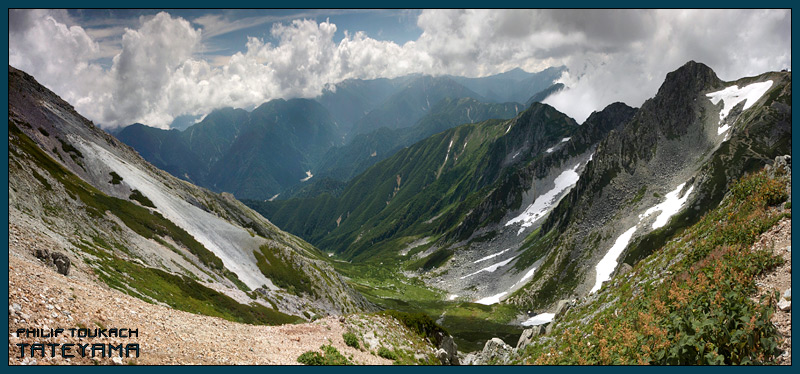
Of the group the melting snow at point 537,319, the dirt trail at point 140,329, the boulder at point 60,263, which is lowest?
the melting snow at point 537,319

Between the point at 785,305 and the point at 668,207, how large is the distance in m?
101

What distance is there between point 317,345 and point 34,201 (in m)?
48.4

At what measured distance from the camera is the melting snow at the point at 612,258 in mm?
88250

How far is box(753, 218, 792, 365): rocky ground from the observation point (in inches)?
366

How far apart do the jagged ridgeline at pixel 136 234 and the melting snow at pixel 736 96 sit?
12296 centimetres

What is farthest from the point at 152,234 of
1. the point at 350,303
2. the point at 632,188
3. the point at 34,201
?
the point at 632,188

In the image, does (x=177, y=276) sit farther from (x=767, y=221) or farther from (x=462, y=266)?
(x=462, y=266)

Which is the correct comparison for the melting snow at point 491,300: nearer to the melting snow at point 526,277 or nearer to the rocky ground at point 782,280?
the melting snow at point 526,277

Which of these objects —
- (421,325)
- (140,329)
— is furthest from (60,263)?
(421,325)

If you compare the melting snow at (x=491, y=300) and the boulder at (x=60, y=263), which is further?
the melting snow at (x=491, y=300)

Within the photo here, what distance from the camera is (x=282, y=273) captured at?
80438 mm

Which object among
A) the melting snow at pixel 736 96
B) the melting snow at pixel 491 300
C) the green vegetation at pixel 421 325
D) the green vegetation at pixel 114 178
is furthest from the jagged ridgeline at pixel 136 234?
the melting snow at pixel 736 96

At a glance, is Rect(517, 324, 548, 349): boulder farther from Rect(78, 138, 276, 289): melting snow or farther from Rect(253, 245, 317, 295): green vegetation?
Rect(253, 245, 317, 295): green vegetation

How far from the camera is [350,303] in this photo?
91.8 meters
